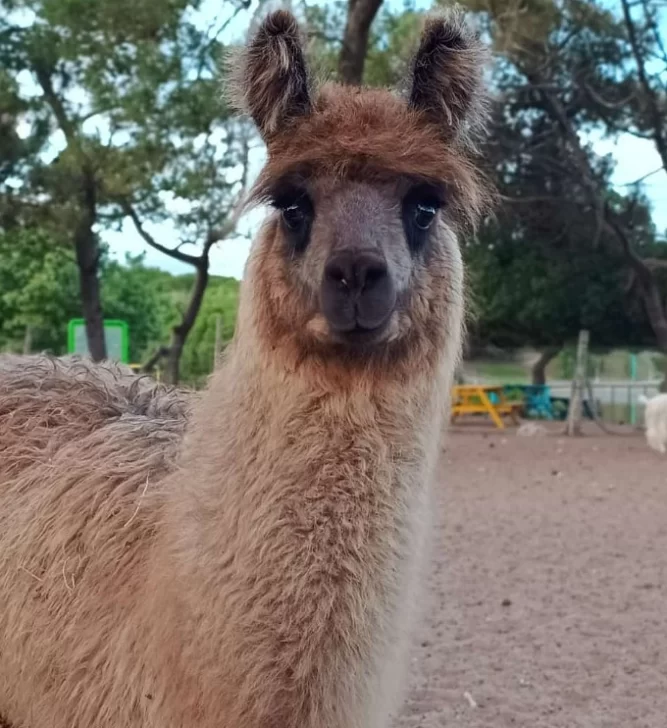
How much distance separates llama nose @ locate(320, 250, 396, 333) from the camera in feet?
7.16

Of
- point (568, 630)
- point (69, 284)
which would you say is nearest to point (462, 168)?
point (568, 630)

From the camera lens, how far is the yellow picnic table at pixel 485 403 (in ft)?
67.1

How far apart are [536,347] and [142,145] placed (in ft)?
50.6

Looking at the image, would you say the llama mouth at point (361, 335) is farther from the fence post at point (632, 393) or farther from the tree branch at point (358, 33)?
the fence post at point (632, 393)

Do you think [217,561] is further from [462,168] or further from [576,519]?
[576,519]

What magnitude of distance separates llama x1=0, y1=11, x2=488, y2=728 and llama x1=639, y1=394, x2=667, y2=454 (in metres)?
13.6

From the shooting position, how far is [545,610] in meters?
5.98

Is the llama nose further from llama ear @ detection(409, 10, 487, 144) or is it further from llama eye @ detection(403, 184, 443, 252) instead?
llama ear @ detection(409, 10, 487, 144)

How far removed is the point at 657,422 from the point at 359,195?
14.4 m

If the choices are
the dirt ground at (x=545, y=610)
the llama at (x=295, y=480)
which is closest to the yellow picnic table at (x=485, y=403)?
the dirt ground at (x=545, y=610)

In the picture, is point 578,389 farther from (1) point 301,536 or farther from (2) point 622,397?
(1) point 301,536

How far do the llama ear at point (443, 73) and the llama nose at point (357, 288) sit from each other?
578 millimetres

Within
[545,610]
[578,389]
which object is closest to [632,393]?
[578,389]

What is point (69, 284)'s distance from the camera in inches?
886
